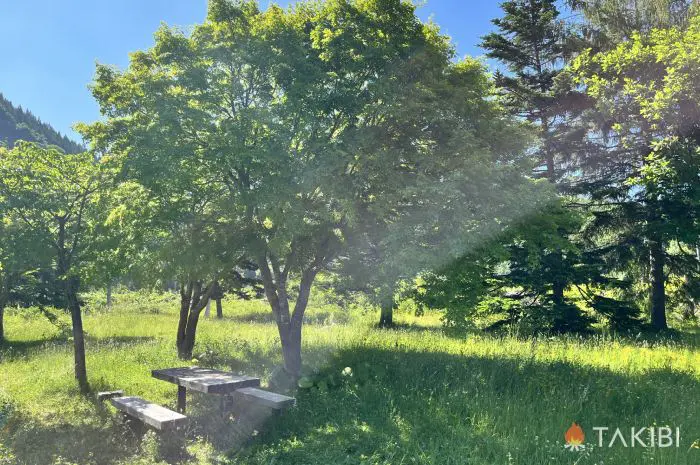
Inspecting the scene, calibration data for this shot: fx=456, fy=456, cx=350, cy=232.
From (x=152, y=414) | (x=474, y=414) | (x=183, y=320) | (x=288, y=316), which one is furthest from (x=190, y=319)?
(x=474, y=414)

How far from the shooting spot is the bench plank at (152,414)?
545cm

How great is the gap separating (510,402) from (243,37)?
7.27 meters

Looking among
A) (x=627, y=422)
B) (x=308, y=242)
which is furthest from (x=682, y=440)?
(x=308, y=242)

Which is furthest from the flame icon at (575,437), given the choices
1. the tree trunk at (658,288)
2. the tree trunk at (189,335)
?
the tree trunk at (658,288)

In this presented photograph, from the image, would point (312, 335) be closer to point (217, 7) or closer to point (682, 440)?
point (217, 7)

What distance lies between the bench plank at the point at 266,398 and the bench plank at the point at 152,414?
3.19 ft

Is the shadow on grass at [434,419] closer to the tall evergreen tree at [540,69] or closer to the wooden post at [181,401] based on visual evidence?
the wooden post at [181,401]

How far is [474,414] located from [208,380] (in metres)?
3.72

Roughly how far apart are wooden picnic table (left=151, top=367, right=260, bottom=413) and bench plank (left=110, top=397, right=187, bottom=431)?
0.52 meters

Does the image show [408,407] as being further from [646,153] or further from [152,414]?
[646,153]

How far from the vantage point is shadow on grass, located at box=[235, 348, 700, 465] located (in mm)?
4389

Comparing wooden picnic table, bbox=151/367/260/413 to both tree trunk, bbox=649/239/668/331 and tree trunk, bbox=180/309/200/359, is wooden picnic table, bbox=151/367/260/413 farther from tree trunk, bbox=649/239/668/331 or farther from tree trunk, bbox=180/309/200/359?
tree trunk, bbox=649/239/668/331

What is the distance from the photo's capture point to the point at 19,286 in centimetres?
1903

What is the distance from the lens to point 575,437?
463cm
